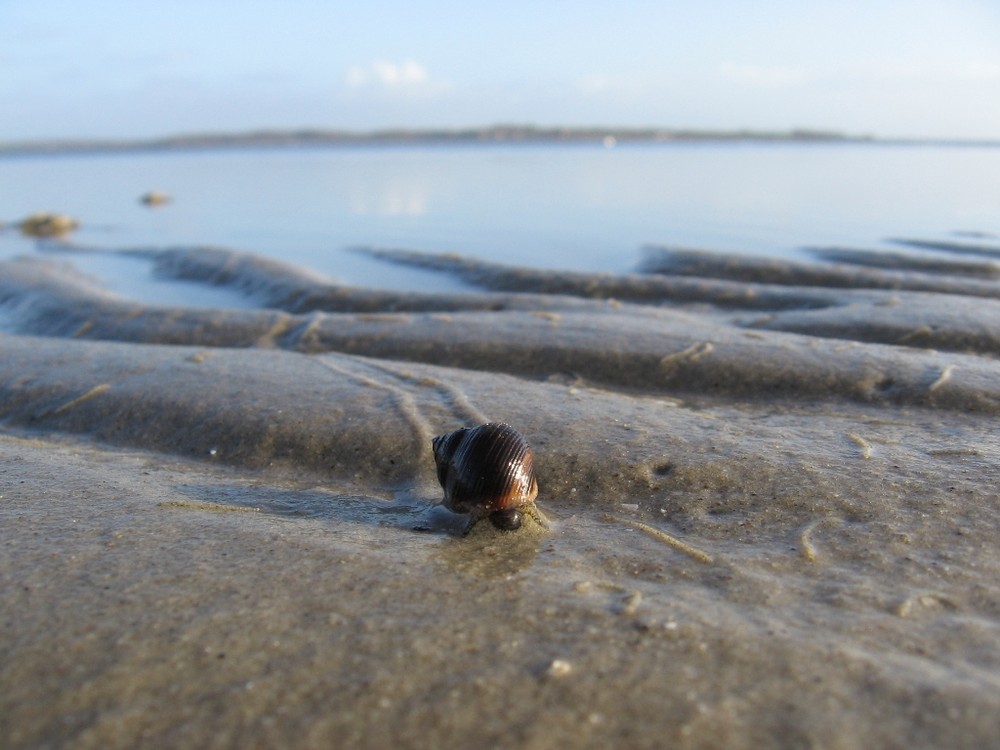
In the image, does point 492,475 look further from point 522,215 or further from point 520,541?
point 522,215

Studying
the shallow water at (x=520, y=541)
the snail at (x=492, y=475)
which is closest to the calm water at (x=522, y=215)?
the shallow water at (x=520, y=541)

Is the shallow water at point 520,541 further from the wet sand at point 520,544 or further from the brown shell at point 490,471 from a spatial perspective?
the brown shell at point 490,471

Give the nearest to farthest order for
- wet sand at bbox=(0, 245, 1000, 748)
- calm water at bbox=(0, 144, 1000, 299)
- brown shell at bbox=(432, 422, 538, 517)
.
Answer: wet sand at bbox=(0, 245, 1000, 748) < brown shell at bbox=(432, 422, 538, 517) < calm water at bbox=(0, 144, 1000, 299)

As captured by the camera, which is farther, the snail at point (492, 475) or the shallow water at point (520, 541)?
the snail at point (492, 475)

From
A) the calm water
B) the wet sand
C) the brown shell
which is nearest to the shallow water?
the wet sand

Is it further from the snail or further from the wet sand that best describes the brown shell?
the wet sand

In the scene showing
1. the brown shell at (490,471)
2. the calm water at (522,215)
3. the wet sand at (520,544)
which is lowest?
the calm water at (522,215)

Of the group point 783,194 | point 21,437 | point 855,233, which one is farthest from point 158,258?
point 783,194
